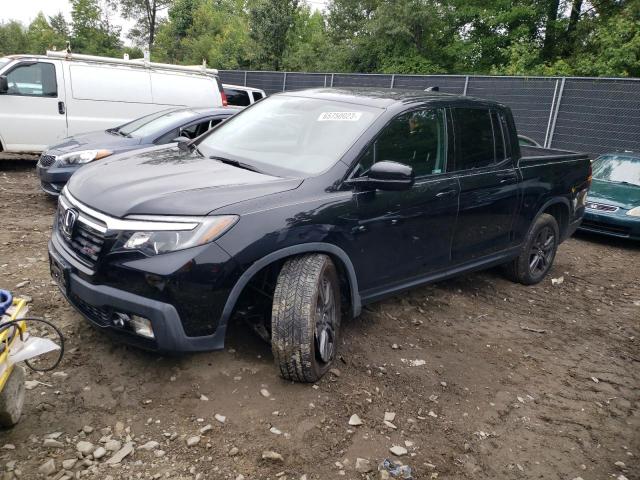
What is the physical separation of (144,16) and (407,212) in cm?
4535

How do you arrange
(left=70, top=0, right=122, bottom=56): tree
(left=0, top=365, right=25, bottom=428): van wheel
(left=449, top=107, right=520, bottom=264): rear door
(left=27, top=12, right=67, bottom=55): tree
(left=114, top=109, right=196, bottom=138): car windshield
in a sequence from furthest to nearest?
(left=27, top=12, right=67, bottom=55): tree, (left=70, top=0, right=122, bottom=56): tree, (left=114, top=109, right=196, bottom=138): car windshield, (left=449, top=107, right=520, bottom=264): rear door, (left=0, top=365, right=25, bottom=428): van wheel

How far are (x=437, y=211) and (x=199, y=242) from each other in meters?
1.91

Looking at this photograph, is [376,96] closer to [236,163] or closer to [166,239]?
[236,163]

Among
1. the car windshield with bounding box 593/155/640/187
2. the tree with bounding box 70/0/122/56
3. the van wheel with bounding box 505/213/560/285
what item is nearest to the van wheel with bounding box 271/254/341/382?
the van wheel with bounding box 505/213/560/285

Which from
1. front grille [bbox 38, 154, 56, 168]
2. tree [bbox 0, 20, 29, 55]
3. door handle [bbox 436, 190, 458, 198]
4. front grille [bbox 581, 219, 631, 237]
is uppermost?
tree [bbox 0, 20, 29, 55]

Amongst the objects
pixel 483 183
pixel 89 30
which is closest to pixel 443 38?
pixel 483 183

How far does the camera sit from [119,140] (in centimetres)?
653

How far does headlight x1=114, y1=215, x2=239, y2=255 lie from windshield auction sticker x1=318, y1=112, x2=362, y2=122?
1.41 m

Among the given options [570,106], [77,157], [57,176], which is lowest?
[57,176]

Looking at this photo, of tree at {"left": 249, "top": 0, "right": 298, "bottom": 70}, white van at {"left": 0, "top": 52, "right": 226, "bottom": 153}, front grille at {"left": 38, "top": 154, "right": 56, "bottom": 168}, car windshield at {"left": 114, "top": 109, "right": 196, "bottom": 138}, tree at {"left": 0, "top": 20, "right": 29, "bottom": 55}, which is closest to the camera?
front grille at {"left": 38, "top": 154, "right": 56, "bottom": 168}

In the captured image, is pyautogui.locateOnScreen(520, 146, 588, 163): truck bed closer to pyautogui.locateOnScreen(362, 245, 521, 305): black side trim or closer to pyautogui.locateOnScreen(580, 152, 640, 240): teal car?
pyautogui.locateOnScreen(362, 245, 521, 305): black side trim

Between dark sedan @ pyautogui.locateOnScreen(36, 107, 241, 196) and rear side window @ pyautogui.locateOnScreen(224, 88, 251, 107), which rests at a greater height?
rear side window @ pyautogui.locateOnScreen(224, 88, 251, 107)

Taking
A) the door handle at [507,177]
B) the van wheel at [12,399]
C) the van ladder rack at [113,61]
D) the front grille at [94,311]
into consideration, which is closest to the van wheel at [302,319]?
the front grille at [94,311]

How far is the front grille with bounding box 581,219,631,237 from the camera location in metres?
7.53
